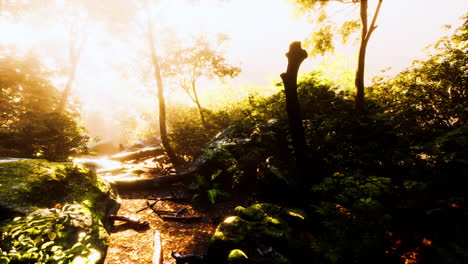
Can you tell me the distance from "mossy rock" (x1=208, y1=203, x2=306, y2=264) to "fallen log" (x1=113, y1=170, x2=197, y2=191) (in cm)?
521

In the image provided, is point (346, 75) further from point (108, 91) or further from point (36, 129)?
point (108, 91)

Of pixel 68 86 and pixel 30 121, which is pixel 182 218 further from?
pixel 68 86

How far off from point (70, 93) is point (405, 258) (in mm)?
22942

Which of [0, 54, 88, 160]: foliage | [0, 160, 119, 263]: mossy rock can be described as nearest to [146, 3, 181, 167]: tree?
[0, 54, 88, 160]: foliage

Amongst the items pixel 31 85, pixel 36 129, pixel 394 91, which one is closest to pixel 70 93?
pixel 31 85

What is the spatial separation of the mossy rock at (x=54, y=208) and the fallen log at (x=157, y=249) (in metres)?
1.10

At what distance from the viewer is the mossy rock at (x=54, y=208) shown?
108 inches

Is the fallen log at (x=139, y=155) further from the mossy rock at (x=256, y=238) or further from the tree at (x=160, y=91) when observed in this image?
the mossy rock at (x=256, y=238)

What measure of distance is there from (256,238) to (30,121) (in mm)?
12008

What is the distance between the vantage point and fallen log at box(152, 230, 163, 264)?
14.9ft

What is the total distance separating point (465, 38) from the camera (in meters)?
5.65

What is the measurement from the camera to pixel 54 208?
421 centimetres

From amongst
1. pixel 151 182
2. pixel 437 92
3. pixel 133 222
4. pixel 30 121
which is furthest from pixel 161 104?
pixel 437 92

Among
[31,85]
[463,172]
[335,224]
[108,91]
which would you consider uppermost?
[108,91]
